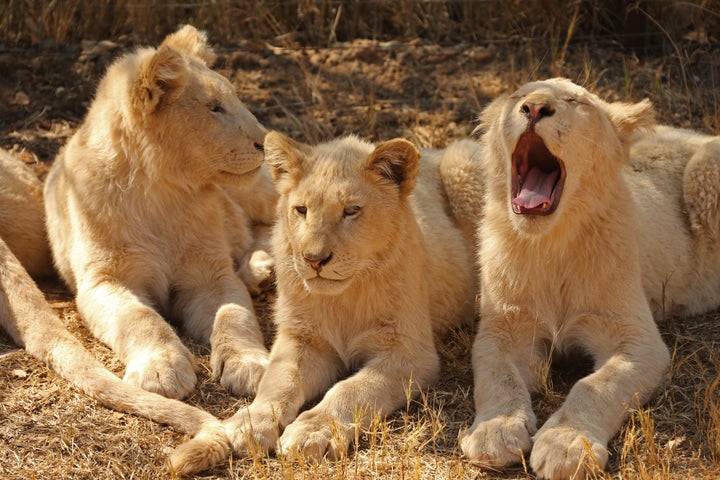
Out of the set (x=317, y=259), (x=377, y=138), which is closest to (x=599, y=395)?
(x=317, y=259)

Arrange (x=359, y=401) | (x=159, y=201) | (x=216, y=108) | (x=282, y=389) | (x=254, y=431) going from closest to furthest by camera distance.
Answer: (x=254, y=431) < (x=359, y=401) < (x=282, y=389) < (x=216, y=108) < (x=159, y=201)

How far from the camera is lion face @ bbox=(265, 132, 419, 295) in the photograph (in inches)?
189

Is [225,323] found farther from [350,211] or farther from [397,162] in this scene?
[397,162]

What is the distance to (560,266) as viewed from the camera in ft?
17.0

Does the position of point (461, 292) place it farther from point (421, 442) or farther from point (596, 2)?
point (596, 2)

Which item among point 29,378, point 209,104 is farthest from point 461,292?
point 29,378

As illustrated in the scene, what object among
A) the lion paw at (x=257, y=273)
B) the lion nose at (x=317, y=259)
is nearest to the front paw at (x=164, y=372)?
the lion nose at (x=317, y=259)

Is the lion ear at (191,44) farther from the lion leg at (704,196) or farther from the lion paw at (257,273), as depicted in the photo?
the lion leg at (704,196)

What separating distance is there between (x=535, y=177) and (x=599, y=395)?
1.10m

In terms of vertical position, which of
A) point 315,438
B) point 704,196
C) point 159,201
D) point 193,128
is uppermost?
point 193,128

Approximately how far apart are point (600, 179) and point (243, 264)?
96.2 inches

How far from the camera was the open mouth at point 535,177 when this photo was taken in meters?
4.96

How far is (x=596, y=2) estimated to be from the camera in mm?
8922

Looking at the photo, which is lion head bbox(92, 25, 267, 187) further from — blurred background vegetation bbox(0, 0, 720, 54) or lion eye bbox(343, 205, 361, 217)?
blurred background vegetation bbox(0, 0, 720, 54)
